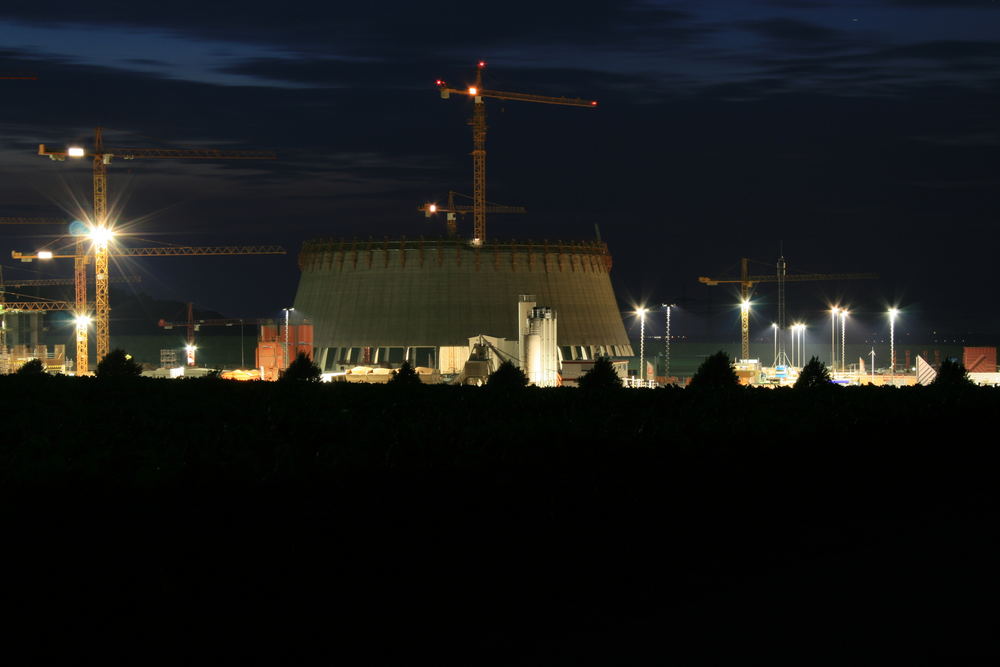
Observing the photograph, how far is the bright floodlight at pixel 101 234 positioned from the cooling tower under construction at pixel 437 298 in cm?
2069

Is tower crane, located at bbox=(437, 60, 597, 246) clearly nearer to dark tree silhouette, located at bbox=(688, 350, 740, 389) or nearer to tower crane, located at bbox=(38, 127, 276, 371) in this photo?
tower crane, located at bbox=(38, 127, 276, 371)

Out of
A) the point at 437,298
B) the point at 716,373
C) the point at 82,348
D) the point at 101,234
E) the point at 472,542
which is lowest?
the point at 472,542

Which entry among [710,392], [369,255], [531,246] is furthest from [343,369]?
[710,392]

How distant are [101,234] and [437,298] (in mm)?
31293

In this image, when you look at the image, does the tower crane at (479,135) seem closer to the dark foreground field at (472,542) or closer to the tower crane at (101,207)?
the tower crane at (101,207)

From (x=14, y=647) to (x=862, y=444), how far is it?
1786cm

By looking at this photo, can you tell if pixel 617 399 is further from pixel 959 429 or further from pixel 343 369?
pixel 343 369

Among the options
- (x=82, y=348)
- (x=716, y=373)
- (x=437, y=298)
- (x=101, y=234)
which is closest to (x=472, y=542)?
(x=716, y=373)

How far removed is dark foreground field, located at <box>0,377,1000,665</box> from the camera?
13.3 meters

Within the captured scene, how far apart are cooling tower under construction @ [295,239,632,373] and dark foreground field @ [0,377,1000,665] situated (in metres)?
64.3

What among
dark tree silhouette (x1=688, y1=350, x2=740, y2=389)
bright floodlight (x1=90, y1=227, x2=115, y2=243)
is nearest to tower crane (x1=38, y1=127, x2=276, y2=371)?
bright floodlight (x1=90, y1=227, x2=115, y2=243)

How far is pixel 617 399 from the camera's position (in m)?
29.8

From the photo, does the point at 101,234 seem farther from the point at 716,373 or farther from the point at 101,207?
the point at 716,373

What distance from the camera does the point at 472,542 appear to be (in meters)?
17.0
